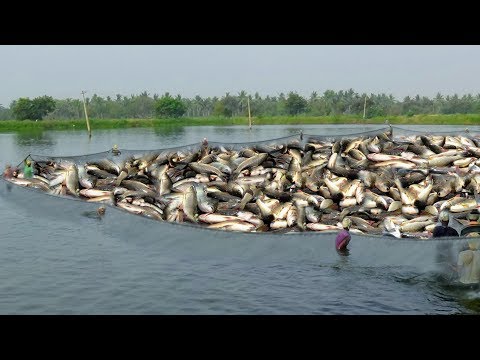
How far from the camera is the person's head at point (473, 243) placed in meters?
11.1

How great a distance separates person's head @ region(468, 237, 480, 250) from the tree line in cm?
10588

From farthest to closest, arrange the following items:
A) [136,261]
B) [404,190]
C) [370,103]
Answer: [370,103] < [404,190] < [136,261]

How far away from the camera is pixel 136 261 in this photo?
586 inches

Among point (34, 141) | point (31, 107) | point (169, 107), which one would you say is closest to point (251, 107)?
point (169, 107)

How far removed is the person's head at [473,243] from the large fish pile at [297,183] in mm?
3629

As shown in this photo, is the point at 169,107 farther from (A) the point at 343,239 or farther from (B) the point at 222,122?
(A) the point at 343,239

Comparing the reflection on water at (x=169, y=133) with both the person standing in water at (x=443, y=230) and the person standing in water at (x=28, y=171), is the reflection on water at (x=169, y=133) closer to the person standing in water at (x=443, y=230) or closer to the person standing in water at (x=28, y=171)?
the person standing in water at (x=28, y=171)

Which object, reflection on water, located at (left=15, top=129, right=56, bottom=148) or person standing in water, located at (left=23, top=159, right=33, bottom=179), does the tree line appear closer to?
reflection on water, located at (left=15, top=129, right=56, bottom=148)

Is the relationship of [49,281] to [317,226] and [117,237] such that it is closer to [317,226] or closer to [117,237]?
[117,237]

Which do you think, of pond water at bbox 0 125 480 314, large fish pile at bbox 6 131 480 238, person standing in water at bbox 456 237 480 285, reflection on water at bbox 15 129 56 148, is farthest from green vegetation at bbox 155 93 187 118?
person standing in water at bbox 456 237 480 285

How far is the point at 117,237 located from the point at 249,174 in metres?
6.84

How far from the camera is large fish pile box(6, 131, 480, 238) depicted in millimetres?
17047
